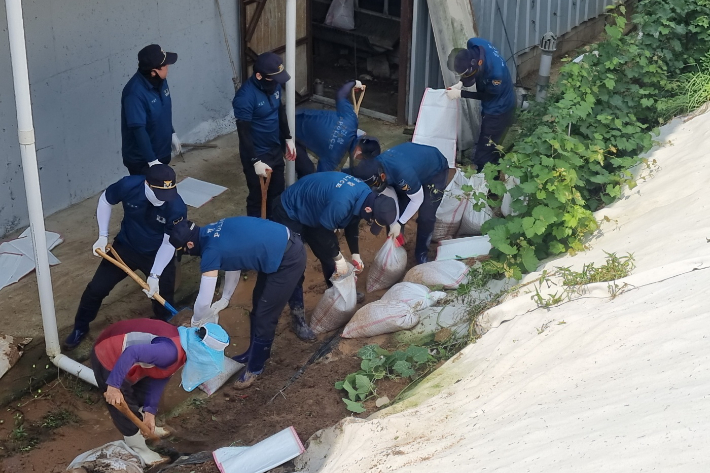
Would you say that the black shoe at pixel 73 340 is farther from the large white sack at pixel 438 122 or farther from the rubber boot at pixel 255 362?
the large white sack at pixel 438 122

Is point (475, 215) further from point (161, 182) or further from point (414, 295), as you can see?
point (161, 182)

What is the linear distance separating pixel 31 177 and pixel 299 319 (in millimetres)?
2055

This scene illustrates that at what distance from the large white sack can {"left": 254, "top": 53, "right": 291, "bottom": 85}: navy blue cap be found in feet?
5.73

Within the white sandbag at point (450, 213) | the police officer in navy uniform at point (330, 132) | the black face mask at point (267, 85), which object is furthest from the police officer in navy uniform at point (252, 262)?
the white sandbag at point (450, 213)

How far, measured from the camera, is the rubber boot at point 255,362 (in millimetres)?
5125

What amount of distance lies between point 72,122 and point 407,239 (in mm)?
2978

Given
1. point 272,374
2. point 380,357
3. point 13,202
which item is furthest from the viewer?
point 13,202

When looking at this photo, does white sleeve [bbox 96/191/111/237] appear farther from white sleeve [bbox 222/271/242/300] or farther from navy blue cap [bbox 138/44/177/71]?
navy blue cap [bbox 138/44/177/71]

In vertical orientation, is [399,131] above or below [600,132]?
below

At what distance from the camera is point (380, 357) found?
16.2ft

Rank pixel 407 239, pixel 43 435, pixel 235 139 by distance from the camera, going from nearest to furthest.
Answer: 1. pixel 43 435
2. pixel 407 239
3. pixel 235 139

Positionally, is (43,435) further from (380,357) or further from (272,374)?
(380,357)

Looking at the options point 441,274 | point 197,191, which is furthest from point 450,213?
point 197,191

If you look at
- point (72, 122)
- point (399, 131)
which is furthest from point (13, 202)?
point (399, 131)
